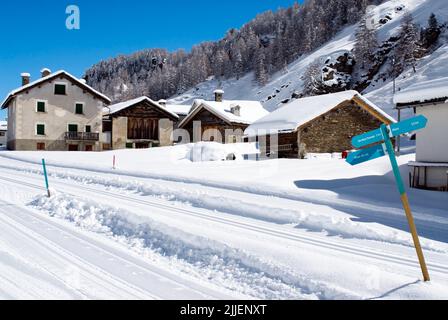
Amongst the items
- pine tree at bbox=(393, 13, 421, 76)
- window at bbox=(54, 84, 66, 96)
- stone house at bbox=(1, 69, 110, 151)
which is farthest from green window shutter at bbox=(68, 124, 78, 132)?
pine tree at bbox=(393, 13, 421, 76)

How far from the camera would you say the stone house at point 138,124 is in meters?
43.6

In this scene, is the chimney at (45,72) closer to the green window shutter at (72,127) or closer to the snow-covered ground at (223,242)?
the green window shutter at (72,127)

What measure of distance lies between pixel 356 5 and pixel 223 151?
358 feet

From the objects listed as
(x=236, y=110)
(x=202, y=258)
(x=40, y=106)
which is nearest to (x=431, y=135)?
(x=202, y=258)

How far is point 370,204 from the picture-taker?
1120cm

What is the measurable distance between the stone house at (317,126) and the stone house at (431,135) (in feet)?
44.4

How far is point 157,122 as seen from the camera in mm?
45625

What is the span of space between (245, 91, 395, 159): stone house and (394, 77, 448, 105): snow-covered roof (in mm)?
13064

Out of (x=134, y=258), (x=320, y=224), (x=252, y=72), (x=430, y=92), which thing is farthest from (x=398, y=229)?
(x=252, y=72)

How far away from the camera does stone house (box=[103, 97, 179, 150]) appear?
1715 inches

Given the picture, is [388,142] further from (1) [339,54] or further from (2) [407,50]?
(1) [339,54]

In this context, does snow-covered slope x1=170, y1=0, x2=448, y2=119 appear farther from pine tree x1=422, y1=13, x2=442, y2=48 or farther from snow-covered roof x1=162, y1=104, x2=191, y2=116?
snow-covered roof x1=162, y1=104, x2=191, y2=116

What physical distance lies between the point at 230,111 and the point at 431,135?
32990 millimetres
